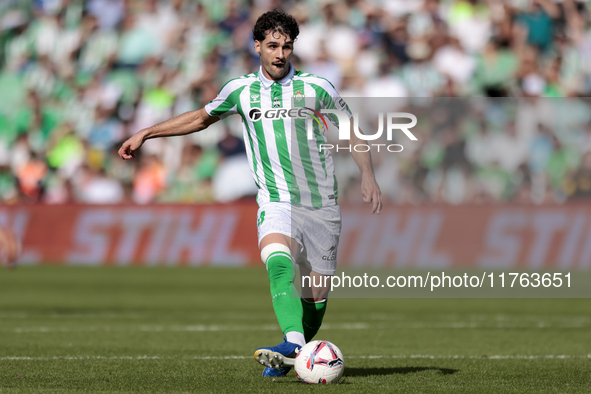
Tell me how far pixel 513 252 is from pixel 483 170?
138cm

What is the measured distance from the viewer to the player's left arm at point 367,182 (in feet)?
17.0

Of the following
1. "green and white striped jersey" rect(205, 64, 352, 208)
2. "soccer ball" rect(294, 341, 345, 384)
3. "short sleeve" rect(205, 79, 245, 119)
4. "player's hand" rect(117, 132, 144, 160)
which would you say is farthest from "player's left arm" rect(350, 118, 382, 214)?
"player's hand" rect(117, 132, 144, 160)

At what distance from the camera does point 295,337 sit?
4957 millimetres

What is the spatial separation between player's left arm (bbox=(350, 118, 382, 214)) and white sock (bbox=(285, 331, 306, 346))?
2.75 ft

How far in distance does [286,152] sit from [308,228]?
1.59 ft

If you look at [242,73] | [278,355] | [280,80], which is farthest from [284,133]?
[242,73]

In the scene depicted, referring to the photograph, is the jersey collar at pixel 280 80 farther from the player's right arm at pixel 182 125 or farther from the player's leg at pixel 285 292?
the player's leg at pixel 285 292

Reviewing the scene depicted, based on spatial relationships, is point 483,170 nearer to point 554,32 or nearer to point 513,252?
point 513,252

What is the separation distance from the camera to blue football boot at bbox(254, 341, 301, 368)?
15.5ft

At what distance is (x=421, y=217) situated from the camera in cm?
1430

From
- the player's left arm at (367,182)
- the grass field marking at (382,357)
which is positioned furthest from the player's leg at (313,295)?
the grass field marking at (382,357)

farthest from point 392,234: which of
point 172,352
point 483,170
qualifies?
point 172,352

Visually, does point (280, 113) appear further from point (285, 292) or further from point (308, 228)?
point (285, 292)

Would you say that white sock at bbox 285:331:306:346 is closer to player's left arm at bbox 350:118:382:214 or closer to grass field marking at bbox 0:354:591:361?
player's left arm at bbox 350:118:382:214
